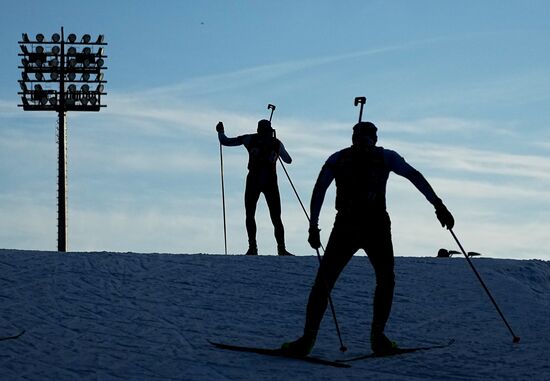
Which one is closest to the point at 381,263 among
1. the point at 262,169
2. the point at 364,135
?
the point at 364,135

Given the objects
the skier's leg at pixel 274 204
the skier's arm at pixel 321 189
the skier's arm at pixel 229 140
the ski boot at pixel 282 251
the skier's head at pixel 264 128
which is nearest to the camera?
the skier's arm at pixel 321 189

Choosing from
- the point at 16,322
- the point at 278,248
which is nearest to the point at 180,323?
the point at 16,322

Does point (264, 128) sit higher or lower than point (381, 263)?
higher

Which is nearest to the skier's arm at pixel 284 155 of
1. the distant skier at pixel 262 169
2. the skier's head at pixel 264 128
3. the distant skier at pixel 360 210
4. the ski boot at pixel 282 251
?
the distant skier at pixel 262 169

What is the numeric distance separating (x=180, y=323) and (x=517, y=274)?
5433mm

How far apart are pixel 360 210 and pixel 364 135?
0.64 m

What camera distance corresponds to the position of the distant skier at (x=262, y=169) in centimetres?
1577

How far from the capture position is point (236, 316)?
12070 millimetres

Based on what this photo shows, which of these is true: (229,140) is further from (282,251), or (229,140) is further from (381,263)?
(381,263)

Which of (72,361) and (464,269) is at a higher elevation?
(464,269)

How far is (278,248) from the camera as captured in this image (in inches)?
645

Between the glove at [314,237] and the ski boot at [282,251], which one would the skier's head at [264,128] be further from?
the glove at [314,237]

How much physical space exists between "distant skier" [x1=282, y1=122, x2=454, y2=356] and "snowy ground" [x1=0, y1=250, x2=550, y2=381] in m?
0.73

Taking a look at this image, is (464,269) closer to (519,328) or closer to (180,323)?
(519,328)
